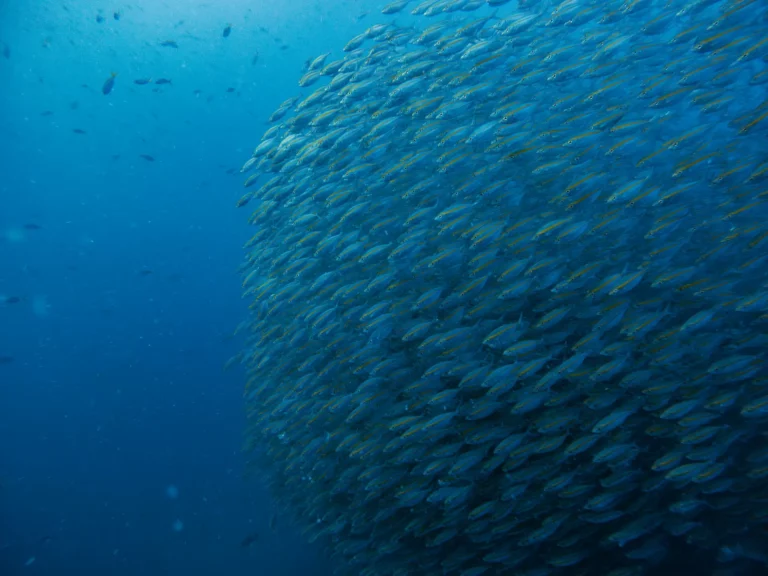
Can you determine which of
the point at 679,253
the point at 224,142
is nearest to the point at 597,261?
the point at 679,253

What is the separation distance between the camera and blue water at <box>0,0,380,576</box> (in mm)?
14992

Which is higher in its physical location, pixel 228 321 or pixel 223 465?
pixel 228 321

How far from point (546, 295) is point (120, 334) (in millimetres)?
22379

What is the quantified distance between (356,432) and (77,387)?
20710 mm

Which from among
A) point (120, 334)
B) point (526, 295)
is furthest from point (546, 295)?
point (120, 334)

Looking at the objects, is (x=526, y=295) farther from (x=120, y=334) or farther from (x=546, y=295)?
(x=120, y=334)

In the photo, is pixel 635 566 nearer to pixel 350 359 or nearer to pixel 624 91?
pixel 350 359

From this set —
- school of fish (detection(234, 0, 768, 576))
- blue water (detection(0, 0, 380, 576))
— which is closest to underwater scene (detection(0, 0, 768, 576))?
school of fish (detection(234, 0, 768, 576))

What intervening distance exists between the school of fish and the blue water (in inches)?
237

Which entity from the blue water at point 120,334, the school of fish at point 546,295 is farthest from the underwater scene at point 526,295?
the blue water at point 120,334

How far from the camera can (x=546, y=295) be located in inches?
189

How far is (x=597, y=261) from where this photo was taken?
437 centimetres

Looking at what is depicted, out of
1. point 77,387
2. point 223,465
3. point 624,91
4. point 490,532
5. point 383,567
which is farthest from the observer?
point 77,387

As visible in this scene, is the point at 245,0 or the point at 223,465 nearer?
the point at 223,465
